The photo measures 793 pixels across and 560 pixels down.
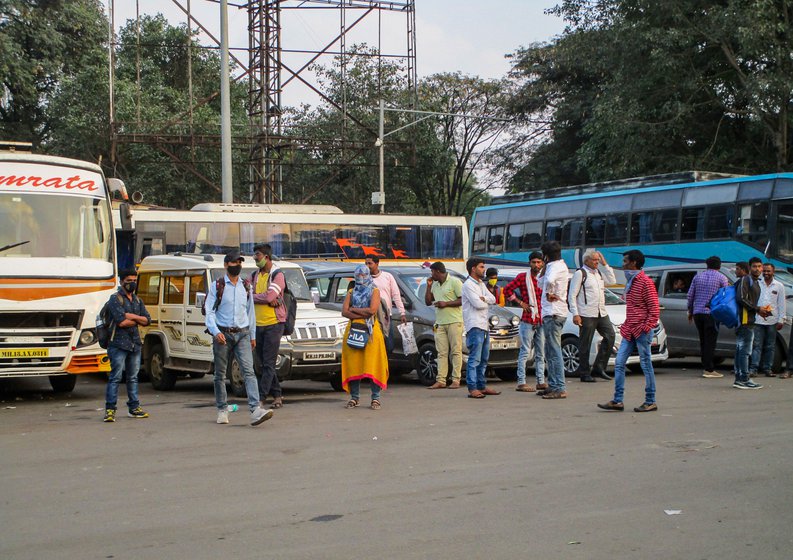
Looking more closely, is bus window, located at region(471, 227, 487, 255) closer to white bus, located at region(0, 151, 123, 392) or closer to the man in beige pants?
the man in beige pants

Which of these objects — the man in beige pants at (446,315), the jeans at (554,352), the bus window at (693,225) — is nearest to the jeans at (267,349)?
the man in beige pants at (446,315)

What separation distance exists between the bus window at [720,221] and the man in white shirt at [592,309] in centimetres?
1008

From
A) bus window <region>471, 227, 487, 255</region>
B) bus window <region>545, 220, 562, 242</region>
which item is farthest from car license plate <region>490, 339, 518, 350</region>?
bus window <region>471, 227, 487, 255</region>

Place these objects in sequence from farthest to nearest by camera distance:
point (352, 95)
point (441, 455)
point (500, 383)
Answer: point (352, 95), point (500, 383), point (441, 455)

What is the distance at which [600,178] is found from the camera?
1419 inches

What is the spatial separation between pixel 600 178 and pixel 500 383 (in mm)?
21655

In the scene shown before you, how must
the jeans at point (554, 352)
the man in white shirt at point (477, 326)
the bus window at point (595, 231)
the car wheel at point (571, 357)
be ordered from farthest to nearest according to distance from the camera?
the bus window at point (595, 231) → the car wheel at point (571, 357) → the man in white shirt at point (477, 326) → the jeans at point (554, 352)

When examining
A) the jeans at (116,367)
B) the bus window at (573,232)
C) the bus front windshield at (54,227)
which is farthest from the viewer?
the bus window at (573,232)

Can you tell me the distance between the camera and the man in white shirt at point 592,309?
15.2 m

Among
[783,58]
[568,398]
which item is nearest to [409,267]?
[568,398]

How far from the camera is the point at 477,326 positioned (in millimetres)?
13445

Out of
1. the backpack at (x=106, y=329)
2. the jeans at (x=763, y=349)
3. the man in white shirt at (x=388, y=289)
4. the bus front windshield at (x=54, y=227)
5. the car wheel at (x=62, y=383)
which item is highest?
the bus front windshield at (x=54, y=227)

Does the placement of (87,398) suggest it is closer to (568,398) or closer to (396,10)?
(568,398)

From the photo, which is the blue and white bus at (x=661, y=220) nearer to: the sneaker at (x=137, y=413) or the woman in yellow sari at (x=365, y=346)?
the woman in yellow sari at (x=365, y=346)
